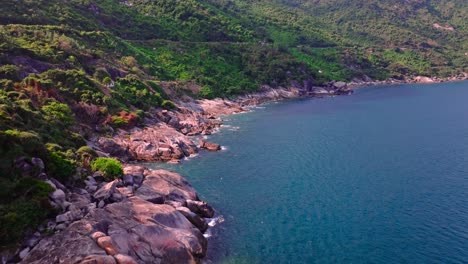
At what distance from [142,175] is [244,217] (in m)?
15.8

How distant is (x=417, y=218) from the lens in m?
53.3

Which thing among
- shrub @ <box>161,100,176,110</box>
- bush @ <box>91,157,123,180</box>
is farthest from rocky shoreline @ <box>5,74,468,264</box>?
shrub @ <box>161,100,176,110</box>

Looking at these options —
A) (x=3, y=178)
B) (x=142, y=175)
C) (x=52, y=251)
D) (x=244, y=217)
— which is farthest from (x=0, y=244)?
(x=244, y=217)

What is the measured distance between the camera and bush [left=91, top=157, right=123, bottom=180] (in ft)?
181

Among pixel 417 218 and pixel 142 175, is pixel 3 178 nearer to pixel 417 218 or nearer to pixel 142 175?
pixel 142 175

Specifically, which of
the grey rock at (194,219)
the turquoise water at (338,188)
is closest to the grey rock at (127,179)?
the grey rock at (194,219)

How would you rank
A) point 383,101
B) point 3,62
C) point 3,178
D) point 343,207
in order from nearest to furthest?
point 3,178 < point 343,207 < point 3,62 < point 383,101

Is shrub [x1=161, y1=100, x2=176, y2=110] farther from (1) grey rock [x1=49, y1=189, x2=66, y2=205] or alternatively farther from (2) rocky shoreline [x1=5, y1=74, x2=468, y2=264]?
(1) grey rock [x1=49, y1=189, x2=66, y2=205]

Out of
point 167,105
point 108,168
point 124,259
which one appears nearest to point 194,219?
point 124,259

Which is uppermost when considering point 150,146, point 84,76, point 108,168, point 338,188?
point 108,168

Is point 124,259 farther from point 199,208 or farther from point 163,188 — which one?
point 163,188

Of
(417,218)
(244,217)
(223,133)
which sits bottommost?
(223,133)

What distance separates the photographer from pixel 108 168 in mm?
55344

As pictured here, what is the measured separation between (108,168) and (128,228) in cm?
1455
